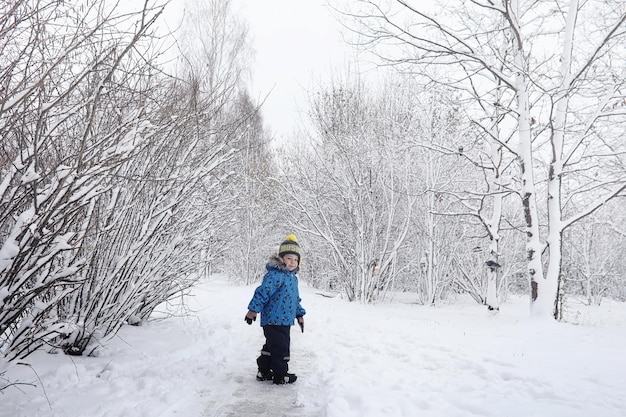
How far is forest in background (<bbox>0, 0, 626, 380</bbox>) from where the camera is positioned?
88.4 inches

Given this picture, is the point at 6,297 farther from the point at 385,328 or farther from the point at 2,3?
the point at 385,328

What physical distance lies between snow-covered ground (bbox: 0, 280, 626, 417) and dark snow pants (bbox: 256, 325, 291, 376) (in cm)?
17

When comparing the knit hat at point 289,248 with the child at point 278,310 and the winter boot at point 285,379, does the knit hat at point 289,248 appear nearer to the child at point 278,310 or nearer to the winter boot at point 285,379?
the child at point 278,310

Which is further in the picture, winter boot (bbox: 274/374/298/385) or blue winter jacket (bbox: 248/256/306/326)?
blue winter jacket (bbox: 248/256/306/326)

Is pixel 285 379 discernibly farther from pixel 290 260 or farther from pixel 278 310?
pixel 290 260

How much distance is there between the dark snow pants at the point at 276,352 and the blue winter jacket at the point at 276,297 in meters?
0.08

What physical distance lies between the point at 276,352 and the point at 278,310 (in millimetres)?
403

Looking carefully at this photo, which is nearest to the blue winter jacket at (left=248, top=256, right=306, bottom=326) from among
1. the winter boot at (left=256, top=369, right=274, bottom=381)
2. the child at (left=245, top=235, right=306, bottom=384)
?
the child at (left=245, top=235, right=306, bottom=384)

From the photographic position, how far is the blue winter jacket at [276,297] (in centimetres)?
380

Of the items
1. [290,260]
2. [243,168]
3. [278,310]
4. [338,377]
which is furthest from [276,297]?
[243,168]

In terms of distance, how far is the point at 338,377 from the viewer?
357 centimetres

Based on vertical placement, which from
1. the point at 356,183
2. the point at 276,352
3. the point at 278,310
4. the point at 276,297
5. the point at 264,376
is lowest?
the point at 264,376

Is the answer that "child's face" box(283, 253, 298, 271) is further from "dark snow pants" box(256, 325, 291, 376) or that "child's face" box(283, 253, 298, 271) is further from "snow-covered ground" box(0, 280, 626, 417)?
"snow-covered ground" box(0, 280, 626, 417)

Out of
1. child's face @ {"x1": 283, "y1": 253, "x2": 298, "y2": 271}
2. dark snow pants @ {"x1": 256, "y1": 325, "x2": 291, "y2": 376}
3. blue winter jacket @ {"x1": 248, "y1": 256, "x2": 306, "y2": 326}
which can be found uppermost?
child's face @ {"x1": 283, "y1": 253, "x2": 298, "y2": 271}
